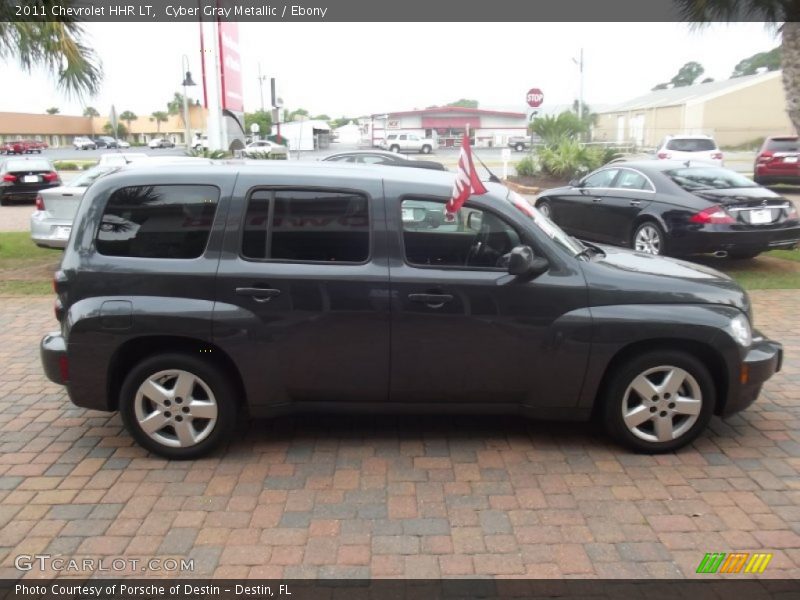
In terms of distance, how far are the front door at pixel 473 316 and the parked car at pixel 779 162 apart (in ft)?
64.1

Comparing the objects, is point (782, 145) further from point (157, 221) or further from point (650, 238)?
point (157, 221)

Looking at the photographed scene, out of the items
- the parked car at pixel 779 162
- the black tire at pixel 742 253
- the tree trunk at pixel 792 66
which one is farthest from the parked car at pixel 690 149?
the black tire at pixel 742 253

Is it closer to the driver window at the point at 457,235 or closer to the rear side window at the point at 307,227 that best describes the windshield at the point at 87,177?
the rear side window at the point at 307,227

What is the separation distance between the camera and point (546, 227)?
4352 millimetres

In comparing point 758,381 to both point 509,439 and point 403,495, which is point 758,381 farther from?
point 403,495

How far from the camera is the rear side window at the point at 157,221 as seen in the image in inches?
159

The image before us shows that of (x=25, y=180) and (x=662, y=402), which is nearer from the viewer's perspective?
(x=662, y=402)

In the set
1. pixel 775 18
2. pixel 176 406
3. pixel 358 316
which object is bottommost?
pixel 176 406

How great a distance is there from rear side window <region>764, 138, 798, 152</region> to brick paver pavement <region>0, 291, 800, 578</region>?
18.6 m

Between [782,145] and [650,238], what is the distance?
14.5m

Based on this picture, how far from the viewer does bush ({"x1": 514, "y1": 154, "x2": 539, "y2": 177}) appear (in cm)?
2517

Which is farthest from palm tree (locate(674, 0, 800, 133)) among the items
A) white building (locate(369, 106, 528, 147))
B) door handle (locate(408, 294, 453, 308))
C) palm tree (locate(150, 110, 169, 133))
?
palm tree (locate(150, 110, 169, 133))

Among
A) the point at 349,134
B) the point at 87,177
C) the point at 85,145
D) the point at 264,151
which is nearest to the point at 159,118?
the point at 85,145

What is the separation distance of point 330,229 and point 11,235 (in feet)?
39.9
